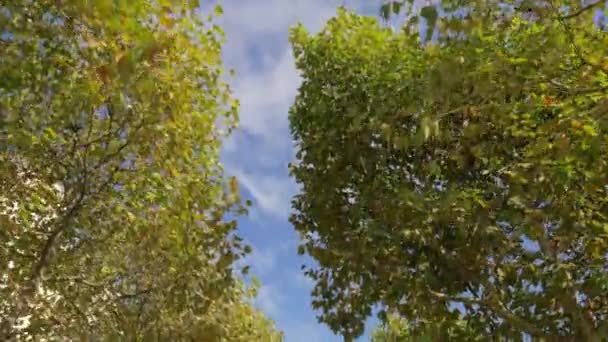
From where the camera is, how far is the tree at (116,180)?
8.18 metres

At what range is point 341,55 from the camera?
43.7 ft

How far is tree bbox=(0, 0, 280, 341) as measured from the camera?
8180mm

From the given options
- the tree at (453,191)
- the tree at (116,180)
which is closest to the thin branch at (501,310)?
the tree at (453,191)

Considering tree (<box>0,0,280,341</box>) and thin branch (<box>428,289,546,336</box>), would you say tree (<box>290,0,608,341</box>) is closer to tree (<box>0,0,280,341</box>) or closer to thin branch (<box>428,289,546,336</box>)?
thin branch (<box>428,289,546,336</box>)

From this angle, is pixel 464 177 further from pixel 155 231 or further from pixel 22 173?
pixel 22 173

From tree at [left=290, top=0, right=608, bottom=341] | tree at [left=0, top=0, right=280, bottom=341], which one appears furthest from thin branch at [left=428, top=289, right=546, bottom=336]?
tree at [left=0, top=0, right=280, bottom=341]

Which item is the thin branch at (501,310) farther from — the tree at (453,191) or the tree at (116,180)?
the tree at (116,180)

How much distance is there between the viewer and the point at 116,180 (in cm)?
1001

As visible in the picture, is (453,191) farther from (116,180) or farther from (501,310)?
(116,180)

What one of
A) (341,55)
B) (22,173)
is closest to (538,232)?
(341,55)

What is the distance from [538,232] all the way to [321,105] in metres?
4.88

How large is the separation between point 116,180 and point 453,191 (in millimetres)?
5422

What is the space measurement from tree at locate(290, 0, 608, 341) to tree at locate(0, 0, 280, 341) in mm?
2547

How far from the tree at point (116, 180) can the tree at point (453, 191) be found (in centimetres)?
255
